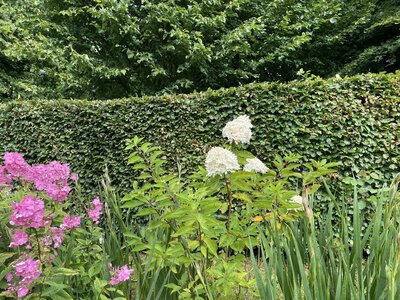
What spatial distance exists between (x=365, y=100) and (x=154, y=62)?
4045 millimetres

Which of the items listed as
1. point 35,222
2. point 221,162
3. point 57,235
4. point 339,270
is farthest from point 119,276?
point 339,270

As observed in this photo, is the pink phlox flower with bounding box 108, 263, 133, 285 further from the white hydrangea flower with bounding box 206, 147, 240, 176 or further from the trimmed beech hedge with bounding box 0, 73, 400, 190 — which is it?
the trimmed beech hedge with bounding box 0, 73, 400, 190

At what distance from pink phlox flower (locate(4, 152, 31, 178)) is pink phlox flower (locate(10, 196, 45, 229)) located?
0.40m

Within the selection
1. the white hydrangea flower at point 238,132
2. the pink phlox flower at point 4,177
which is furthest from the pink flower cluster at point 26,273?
the white hydrangea flower at point 238,132

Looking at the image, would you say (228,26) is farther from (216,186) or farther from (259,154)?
(216,186)

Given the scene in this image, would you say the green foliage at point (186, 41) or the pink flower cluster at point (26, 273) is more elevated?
the green foliage at point (186, 41)

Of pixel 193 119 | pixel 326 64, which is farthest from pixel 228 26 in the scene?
pixel 193 119

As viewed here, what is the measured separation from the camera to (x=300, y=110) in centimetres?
368

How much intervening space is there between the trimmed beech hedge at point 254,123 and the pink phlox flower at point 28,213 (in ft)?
6.00

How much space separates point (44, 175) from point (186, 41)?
4.80 metres

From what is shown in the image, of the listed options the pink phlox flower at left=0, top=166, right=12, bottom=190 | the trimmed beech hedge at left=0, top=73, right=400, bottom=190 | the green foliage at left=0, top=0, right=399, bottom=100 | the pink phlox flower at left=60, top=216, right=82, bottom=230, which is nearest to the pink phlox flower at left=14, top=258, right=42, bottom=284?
the pink phlox flower at left=60, top=216, right=82, bottom=230

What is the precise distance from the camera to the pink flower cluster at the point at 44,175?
5.07 feet

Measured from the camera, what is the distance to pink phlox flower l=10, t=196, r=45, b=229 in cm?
126

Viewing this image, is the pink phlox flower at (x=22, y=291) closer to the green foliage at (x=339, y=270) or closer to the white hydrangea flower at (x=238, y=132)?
the green foliage at (x=339, y=270)
